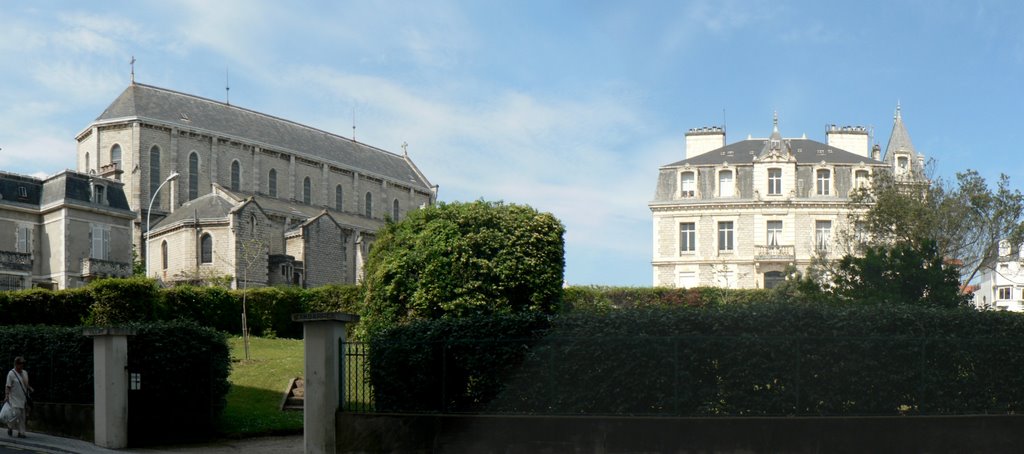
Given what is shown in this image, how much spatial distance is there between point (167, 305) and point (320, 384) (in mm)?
27835

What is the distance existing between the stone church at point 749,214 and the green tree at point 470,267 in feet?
120

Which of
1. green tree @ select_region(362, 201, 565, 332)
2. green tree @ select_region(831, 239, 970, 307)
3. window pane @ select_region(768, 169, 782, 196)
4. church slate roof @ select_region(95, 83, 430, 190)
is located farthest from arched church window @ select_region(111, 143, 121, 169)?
green tree @ select_region(831, 239, 970, 307)

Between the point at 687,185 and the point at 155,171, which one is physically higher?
the point at 155,171

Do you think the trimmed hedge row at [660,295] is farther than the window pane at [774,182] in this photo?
No

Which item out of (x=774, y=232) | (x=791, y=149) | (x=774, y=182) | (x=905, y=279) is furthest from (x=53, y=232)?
(x=905, y=279)

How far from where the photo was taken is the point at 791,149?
69.9m

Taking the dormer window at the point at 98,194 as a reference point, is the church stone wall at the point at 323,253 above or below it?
below

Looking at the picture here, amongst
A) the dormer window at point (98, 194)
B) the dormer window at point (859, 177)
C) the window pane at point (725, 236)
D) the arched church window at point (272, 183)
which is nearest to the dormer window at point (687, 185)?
the window pane at point (725, 236)

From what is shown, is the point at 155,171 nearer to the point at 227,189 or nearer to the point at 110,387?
the point at 227,189

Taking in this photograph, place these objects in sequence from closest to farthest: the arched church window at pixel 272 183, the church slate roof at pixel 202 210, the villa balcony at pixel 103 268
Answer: the villa balcony at pixel 103 268
the church slate roof at pixel 202 210
the arched church window at pixel 272 183

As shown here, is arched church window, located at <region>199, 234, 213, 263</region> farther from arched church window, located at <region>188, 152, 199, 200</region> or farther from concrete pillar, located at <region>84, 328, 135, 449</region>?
concrete pillar, located at <region>84, 328, 135, 449</region>

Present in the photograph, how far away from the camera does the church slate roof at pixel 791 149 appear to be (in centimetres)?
6900

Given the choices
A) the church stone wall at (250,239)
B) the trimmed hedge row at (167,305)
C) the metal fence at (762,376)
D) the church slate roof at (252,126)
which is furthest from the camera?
the church slate roof at (252,126)

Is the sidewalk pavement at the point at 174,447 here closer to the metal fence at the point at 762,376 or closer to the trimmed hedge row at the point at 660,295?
the metal fence at the point at 762,376
